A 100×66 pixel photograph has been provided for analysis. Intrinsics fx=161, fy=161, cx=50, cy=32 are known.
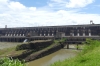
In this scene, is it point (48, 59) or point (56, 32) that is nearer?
point (48, 59)

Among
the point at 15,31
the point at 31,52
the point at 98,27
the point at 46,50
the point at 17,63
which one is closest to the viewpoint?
the point at 17,63

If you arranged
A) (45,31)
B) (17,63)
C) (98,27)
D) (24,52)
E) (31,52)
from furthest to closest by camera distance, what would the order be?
(45,31), (98,27), (31,52), (24,52), (17,63)

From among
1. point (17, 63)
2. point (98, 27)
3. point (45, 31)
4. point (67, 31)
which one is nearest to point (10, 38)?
point (45, 31)

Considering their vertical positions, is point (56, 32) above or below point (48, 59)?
above

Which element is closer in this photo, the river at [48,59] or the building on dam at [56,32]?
the river at [48,59]

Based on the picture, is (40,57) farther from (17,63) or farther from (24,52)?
(17,63)

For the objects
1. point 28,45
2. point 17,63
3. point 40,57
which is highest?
point 17,63

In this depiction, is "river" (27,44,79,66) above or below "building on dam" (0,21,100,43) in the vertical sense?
below

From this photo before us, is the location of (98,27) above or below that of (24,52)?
above

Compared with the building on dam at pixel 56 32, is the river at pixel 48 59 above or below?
below

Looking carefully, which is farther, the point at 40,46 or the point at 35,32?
the point at 35,32

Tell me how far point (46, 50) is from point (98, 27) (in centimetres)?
3217

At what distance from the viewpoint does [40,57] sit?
26.4m

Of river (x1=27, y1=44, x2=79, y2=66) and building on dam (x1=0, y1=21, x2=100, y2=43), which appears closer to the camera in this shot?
river (x1=27, y1=44, x2=79, y2=66)
